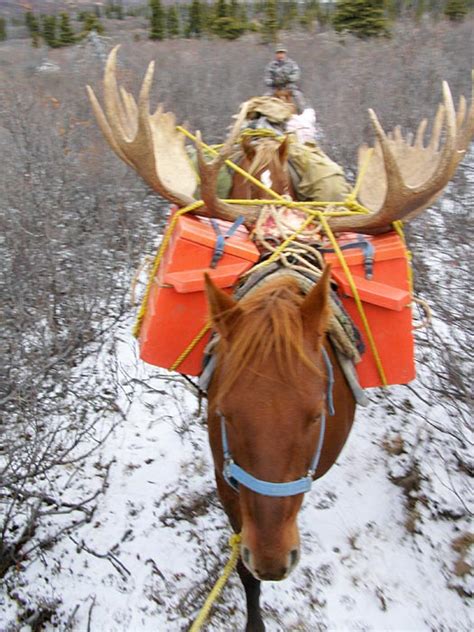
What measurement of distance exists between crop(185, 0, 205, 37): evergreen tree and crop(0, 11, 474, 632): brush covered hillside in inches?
842

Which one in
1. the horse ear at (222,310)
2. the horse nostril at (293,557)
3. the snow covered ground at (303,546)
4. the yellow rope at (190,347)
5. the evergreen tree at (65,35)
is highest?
the evergreen tree at (65,35)

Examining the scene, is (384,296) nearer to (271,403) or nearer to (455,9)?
(271,403)

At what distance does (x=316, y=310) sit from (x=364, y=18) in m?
18.9

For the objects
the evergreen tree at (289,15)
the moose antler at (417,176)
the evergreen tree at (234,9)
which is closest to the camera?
the moose antler at (417,176)

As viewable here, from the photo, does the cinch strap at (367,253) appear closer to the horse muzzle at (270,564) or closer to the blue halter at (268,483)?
the blue halter at (268,483)

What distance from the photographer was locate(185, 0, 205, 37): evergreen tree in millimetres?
24297

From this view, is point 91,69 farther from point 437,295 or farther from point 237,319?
point 237,319

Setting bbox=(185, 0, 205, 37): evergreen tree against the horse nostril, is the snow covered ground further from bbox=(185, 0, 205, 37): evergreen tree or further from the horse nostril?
bbox=(185, 0, 205, 37): evergreen tree

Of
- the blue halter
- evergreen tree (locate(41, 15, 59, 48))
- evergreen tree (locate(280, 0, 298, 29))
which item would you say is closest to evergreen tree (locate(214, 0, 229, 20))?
evergreen tree (locate(280, 0, 298, 29))

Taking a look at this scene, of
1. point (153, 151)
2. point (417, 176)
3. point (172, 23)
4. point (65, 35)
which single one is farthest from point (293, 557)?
point (172, 23)

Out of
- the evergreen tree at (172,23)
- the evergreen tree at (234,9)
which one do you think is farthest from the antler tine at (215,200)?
the evergreen tree at (172,23)

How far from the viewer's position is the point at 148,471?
11.1 feet

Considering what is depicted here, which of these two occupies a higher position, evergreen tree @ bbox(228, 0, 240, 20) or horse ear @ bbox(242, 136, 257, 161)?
evergreen tree @ bbox(228, 0, 240, 20)

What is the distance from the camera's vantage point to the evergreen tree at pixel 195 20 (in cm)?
2430
